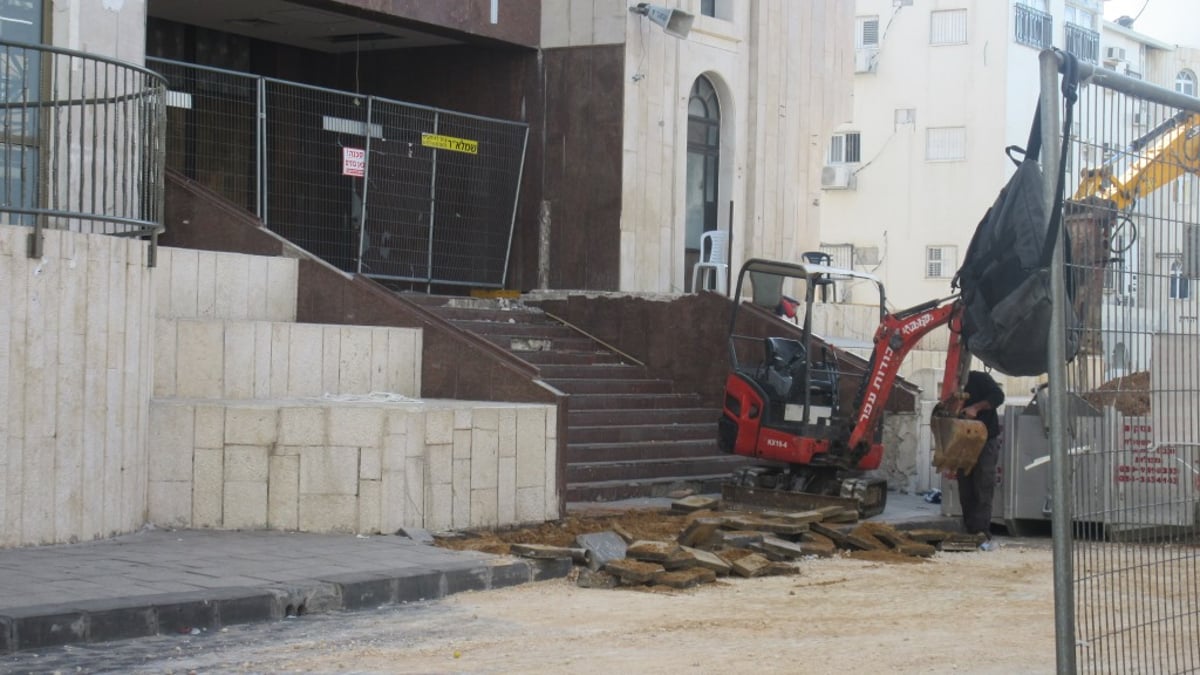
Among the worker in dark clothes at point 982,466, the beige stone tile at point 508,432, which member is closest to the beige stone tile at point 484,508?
the beige stone tile at point 508,432

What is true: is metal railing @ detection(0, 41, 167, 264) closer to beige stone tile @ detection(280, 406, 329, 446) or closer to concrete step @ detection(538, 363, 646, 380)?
beige stone tile @ detection(280, 406, 329, 446)

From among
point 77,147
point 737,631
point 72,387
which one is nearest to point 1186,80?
point 77,147

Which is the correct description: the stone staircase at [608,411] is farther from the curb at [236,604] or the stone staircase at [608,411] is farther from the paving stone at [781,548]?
the curb at [236,604]

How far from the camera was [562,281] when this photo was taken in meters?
22.3

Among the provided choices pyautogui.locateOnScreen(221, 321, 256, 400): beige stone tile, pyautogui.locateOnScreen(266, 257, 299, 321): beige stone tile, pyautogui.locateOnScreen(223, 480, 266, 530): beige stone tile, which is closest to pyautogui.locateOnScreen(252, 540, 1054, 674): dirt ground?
pyautogui.locateOnScreen(223, 480, 266, 530): beige stone tile

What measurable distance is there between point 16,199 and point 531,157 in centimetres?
988

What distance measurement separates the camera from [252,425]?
12578 mm

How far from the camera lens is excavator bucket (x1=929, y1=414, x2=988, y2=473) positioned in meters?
14.3

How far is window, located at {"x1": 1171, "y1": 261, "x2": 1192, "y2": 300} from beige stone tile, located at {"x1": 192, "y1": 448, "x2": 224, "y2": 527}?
803cm

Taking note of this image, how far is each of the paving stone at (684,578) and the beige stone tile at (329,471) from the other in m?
2.69

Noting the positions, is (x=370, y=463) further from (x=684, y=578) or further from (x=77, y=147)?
(x=77, y=147)

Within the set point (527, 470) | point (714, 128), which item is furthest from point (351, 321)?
point (714, 128)

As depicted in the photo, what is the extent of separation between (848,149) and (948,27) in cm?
512

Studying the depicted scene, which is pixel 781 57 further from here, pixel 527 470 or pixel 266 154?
pixel 527 470
